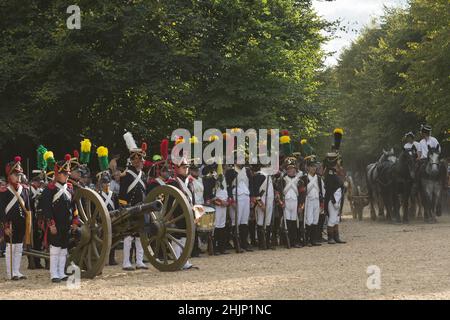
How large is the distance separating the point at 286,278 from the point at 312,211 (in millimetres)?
5961

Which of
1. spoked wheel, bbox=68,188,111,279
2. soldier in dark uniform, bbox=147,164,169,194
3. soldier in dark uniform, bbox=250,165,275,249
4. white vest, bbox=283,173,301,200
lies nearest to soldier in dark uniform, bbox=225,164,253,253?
soldier in dark uniform, bbox=250,165,275,249

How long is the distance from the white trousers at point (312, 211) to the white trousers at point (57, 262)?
6.51m

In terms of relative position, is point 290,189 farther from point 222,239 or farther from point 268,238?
point 222,239

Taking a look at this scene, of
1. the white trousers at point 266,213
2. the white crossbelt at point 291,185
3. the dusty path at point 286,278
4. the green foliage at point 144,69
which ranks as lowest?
the dusty path at point 286,278

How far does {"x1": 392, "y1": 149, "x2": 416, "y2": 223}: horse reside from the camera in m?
23.1

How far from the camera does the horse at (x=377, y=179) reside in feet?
80.4

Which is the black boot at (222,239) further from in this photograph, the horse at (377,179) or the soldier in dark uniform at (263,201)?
the horse at (377,179)

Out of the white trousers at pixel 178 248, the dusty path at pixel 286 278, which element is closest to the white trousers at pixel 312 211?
the dusty path at pixel 286 278

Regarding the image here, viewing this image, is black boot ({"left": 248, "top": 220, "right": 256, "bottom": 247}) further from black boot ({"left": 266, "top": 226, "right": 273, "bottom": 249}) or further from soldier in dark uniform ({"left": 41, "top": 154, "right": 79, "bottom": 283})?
soldier in dark uniform ({"left": 41, "top": 154, "right": 79, "bottom": 283})

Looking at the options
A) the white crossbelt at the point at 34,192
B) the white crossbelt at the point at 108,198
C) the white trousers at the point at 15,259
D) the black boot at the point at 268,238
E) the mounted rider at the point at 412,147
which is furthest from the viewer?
the mounted rider at the point at 412,147

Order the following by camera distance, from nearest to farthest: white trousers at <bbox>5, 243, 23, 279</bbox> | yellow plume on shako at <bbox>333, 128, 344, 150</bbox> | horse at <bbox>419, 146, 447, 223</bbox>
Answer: white trousers at <bbox>5, 243, 23, 279</bbox>, yellow plume on shako at <bbox>333, 128, 344, 150</bbox>, horse at <bbox>419, 146, 447, 223</bbox>

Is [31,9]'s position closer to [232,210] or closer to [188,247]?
[232,210]

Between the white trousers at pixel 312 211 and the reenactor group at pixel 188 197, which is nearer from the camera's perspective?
the reenactor group at pixel 188 197
